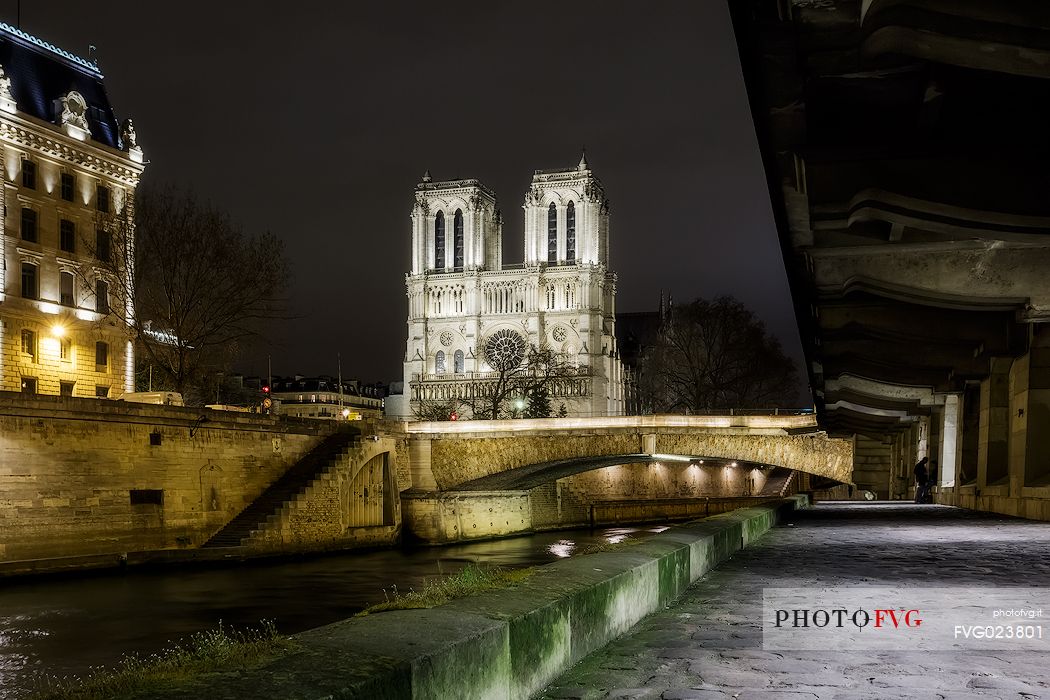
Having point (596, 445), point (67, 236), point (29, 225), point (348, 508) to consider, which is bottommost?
point (348, 508)

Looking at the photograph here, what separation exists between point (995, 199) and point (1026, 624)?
5.01 meters

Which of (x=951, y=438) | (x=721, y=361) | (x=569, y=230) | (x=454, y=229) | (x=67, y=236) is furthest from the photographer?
(x=454, y=229)

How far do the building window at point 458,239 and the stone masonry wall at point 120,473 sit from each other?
87241 millimetres

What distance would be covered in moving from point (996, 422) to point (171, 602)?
17831 millimetres

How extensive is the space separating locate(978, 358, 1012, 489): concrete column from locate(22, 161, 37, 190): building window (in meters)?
40.6

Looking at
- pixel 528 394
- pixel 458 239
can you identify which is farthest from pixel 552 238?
pixel 528 394

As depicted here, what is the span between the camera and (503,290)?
4798 inches

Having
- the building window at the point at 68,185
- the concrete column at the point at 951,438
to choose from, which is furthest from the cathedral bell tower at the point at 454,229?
the concrete column at the point at 951,438

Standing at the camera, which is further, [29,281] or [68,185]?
[68,185]

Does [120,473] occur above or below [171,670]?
below

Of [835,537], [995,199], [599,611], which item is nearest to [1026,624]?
[599,611]

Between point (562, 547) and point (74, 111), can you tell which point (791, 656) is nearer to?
point (562, 547)

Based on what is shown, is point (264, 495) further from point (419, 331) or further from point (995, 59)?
point (419, 331)

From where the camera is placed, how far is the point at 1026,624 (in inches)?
265
